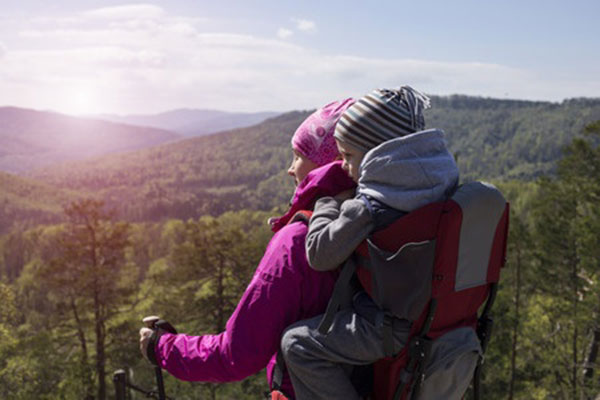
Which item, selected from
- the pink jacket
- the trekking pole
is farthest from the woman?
the trekking pole

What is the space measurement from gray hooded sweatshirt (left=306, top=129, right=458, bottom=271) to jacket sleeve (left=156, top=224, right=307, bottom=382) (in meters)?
0.13

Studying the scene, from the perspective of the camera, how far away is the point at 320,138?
241cm

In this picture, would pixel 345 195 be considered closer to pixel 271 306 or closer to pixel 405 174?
pixel 405 174

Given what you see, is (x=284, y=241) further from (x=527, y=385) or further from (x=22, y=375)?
(x=527, y=385)

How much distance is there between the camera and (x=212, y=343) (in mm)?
2105

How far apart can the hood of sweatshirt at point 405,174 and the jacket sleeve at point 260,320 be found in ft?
1.16

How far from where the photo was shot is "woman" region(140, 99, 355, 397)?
1971 millimetres

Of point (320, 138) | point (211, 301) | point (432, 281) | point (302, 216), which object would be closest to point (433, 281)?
point (432, 281)

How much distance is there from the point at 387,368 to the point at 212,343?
715mm

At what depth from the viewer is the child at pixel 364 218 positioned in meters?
1.86

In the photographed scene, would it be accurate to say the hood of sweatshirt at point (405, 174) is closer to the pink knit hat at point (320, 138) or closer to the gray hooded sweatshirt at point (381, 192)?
the gray hooded sweatshirt at point (381, 192)

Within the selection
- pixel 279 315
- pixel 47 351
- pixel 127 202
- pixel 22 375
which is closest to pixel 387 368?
pixel 279 315

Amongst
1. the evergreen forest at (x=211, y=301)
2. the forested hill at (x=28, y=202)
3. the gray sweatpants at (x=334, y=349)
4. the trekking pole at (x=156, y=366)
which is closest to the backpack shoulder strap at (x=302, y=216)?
the gray sweatpants at (x=334, y=349)

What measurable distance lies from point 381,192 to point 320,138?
0.62 m
